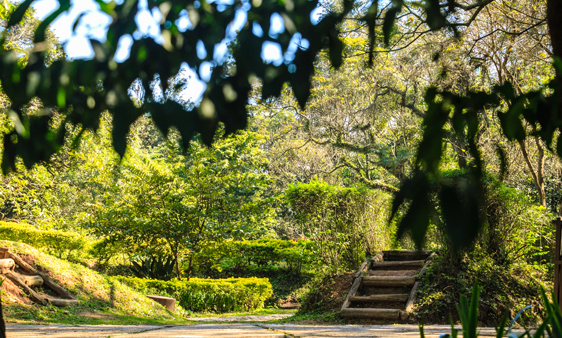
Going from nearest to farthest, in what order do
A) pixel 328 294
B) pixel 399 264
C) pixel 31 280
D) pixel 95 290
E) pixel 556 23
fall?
pixel 556 23 → pixel 31 280 → pixel 328 294 → pixel 95 290 → pixel 399 264

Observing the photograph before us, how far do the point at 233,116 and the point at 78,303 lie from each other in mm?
6053

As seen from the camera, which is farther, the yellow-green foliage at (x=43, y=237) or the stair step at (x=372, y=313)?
the yellow-green foliage at (x=43, y=237)

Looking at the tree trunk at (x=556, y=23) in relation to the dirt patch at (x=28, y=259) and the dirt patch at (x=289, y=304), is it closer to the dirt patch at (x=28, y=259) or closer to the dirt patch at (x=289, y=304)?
the dirt patch at (x=28, y=259)

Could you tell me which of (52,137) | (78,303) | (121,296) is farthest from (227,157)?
(52,137)

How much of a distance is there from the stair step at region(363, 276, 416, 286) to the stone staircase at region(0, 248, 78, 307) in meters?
4.10

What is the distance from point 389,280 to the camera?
6098 millimetres

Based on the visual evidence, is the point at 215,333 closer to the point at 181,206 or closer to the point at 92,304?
the point at 92,304

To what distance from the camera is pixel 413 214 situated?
0.67 metres

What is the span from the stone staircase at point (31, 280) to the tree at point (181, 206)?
2.77m

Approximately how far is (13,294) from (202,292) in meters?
3.62

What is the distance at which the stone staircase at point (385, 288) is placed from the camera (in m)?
5.36

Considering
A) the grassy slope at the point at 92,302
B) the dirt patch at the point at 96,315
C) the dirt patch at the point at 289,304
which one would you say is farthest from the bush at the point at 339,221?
the dirt patch at the point at 289,304

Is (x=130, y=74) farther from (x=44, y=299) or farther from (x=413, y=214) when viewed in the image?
(x=44, y=299)

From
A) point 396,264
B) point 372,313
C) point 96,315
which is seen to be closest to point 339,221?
point 396,264
